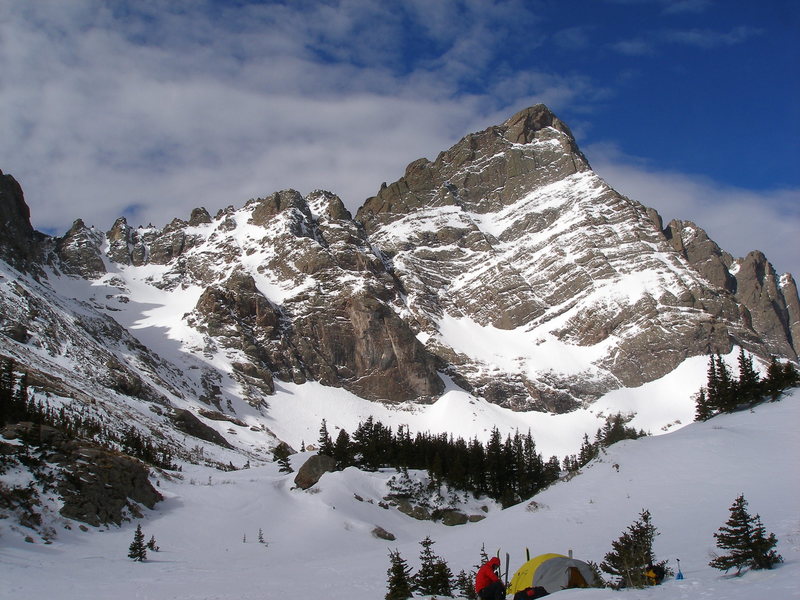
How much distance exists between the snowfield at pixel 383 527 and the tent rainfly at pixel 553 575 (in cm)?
257

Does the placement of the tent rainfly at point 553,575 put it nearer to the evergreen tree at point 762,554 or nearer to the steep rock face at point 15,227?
the evergreen tree at point 762,554

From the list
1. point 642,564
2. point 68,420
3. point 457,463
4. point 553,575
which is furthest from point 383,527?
point 642,564

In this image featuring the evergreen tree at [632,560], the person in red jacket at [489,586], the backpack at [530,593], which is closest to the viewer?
the person in red jacket at [489,586]

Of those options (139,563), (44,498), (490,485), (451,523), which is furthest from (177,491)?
(490,485)

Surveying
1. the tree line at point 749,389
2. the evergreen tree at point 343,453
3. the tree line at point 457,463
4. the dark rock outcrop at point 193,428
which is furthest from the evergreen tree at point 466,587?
the dark rock outcrop at point 193,428

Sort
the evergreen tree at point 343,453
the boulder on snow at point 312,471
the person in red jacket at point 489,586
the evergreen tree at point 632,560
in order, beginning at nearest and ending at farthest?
the person in red jacket at point 489,586 < the evergreen tree at point 632,560 < the boulder on snow at point 312,471 < the evergreen tree at point 343,453

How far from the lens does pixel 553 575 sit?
19828 millimetres

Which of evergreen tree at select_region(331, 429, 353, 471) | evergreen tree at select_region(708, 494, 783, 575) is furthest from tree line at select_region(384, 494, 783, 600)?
evergreen tree at select_region(331, 429, 353, 471)

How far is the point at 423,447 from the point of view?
76.8m

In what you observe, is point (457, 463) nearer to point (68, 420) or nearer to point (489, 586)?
point (68, 420)

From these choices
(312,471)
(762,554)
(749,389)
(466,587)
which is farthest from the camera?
(749,389)

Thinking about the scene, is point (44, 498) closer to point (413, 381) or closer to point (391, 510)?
point (391, 510)

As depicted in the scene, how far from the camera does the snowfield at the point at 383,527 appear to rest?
2156 centimetres

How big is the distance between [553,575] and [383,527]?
101ft
